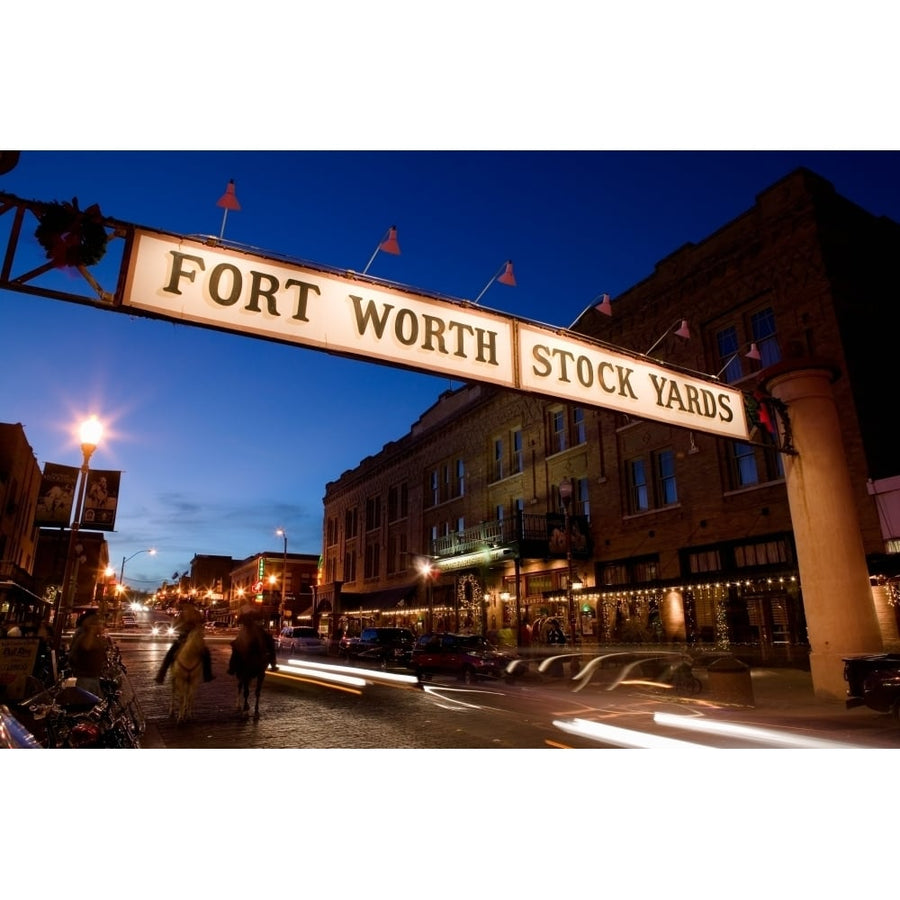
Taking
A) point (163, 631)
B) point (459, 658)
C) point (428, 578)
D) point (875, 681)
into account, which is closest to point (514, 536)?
point (459, 658)

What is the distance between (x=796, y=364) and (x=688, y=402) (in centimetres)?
501

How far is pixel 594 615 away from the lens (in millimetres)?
22562

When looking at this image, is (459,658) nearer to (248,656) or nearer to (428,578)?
(248,656)

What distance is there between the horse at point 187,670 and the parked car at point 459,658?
29.2 feet

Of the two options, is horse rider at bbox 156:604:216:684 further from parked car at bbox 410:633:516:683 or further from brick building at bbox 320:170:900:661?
parked car at bbox 410:633:516:683

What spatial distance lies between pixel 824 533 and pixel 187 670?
1175 cm

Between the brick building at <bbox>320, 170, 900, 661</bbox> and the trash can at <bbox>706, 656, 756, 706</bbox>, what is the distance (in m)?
4.29

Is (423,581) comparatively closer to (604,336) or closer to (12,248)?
(604,336)

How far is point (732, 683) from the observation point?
39.1 feet

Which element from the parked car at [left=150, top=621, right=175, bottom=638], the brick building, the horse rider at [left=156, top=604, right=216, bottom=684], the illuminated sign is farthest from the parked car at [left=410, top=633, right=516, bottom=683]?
the parked car at [left=150, top=621, right=175, bottom=638]

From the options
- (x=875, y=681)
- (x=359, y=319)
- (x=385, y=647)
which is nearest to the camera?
(x=359, y=319)

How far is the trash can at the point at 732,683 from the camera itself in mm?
11836

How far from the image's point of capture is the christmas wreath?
17.4 feet

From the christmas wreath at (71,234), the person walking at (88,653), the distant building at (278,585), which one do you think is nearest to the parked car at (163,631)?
the distant building at (278,585)
